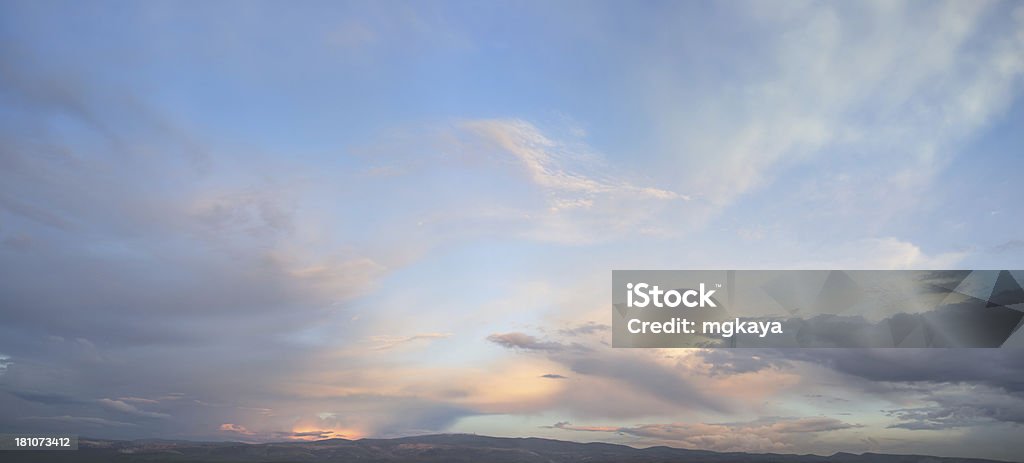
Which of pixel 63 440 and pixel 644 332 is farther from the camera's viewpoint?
pixel 63 440

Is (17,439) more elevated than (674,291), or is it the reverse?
(674,291)

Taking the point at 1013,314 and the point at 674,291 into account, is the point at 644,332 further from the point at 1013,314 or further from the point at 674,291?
the point at 1013,314

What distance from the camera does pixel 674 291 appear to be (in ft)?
376

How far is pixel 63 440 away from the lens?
13088cm

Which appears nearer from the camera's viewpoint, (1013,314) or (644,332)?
(644,332)

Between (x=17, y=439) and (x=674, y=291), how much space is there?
126978mm

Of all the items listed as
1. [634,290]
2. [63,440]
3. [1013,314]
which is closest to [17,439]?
[63,440]

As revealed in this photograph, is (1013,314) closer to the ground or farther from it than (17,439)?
farther from it

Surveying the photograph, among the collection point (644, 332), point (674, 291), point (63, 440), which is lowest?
point (63, 440)

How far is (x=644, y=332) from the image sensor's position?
114 m

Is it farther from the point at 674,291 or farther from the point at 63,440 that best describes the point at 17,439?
the point at 674,291

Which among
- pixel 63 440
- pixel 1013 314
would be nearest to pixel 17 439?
pixel 63 440

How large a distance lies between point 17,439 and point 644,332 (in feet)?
395

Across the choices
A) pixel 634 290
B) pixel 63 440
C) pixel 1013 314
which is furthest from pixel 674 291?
pixel 63 440
